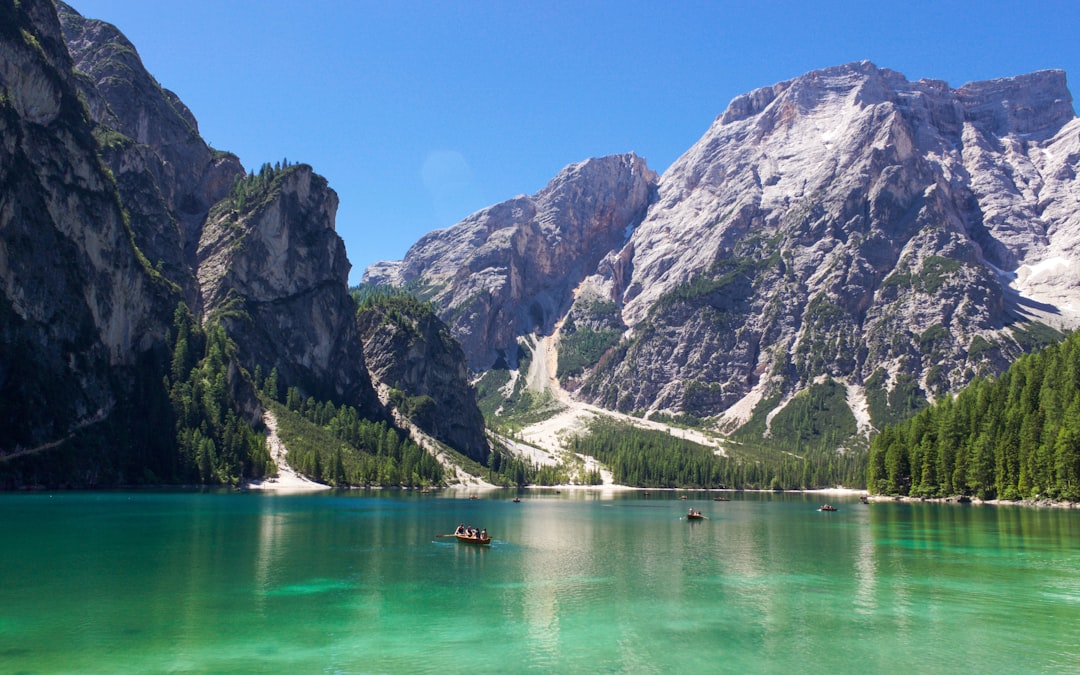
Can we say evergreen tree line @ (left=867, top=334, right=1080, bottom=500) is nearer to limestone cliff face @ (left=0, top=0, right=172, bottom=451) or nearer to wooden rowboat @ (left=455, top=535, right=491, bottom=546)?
wooden rowboat @ (left=455, top=535, right=491, bottom=546)

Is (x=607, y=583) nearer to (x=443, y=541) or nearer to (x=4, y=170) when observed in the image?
(x=443, y=541)

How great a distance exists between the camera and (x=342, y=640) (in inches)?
1474

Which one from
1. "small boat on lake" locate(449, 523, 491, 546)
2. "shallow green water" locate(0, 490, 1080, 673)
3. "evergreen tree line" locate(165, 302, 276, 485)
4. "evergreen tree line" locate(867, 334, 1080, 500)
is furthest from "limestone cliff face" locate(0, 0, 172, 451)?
"evergreen tree line" locate(867, 334, 1080, 500)

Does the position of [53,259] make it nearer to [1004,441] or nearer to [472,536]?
[472,536]

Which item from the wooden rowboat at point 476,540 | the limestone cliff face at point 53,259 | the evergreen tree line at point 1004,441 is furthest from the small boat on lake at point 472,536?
the limestone cliff face at point 53,259


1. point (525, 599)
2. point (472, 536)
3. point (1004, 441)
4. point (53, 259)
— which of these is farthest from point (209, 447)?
point (1004, 441)

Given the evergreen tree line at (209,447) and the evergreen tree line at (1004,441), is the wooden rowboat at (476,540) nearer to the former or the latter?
the evergreen tree line at (1004,441)

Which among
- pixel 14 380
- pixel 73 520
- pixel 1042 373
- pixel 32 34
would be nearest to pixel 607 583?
pixel 73 520

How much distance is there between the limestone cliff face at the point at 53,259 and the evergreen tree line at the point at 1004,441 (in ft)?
559

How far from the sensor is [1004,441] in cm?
12888

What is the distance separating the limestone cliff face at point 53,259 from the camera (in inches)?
5896

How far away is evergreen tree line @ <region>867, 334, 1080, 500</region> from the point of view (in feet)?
383

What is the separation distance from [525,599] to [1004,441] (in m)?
111

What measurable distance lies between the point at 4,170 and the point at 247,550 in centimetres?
12815
